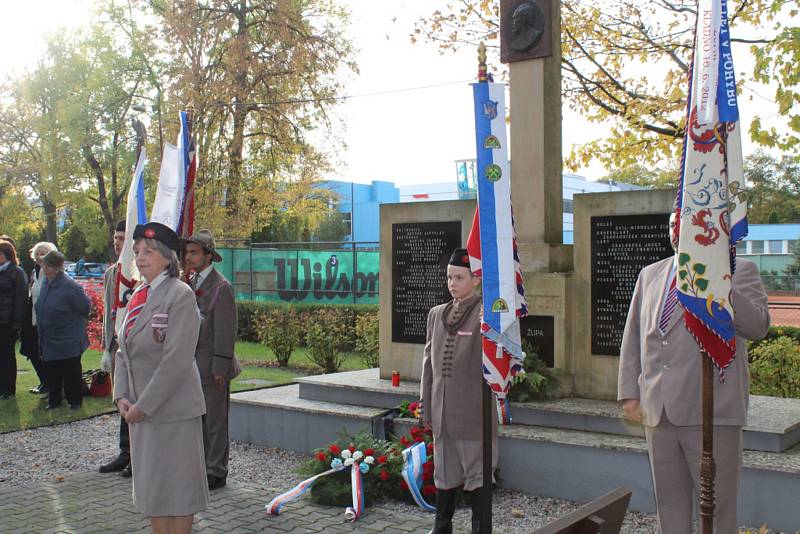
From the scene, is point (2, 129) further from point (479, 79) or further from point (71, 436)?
point (479, 79)

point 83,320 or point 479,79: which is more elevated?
point 479,79

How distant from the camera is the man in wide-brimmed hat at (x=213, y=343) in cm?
650

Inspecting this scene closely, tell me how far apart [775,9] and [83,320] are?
9.56 meters

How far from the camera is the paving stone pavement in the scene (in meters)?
5.58

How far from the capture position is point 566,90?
14.2 meters

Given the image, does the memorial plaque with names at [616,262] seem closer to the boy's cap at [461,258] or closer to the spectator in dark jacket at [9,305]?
the boy's cap at [461,258]

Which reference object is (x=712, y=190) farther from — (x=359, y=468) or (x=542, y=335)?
(x=542, y=335)

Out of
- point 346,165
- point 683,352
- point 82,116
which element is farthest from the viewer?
point 82,116

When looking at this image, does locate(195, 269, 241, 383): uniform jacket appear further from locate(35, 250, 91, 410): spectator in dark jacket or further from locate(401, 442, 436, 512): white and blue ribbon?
locate(35, 250, 91, 410): spectator in dark jacket

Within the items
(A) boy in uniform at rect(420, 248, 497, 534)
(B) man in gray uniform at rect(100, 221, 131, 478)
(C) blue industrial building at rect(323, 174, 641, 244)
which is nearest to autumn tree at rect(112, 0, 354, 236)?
(B) man in gray uniform at rect(100, 221, 131, 478)

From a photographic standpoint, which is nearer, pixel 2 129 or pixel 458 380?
pixel 458 380

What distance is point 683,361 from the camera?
3.69m

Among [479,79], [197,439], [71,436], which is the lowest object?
[71,436]

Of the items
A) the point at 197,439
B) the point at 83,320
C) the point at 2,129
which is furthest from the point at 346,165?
the point at 197,439
